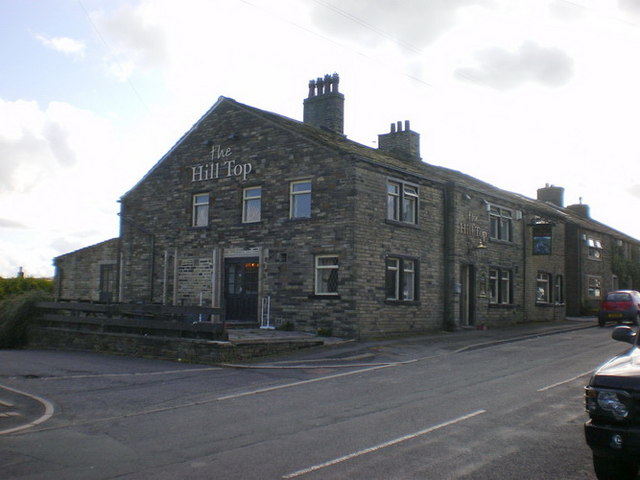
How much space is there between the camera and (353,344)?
750 inches

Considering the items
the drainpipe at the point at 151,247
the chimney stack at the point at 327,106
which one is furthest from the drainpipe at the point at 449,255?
the drainpipe at the point at 151,247

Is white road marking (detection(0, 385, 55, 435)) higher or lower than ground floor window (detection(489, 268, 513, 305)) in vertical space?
lower

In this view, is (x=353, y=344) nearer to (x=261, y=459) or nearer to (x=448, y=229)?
(x=448, y=229)

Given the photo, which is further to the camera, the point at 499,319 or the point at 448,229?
the point at 499,319

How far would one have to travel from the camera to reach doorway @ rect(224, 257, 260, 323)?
907 inches

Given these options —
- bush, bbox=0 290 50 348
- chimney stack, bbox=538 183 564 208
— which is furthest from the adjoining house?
chimney stack, bbox=538 183 564 208

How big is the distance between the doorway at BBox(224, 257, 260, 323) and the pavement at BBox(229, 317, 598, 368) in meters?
2.04

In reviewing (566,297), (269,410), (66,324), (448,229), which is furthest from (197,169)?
(566,297)

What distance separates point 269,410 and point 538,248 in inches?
904

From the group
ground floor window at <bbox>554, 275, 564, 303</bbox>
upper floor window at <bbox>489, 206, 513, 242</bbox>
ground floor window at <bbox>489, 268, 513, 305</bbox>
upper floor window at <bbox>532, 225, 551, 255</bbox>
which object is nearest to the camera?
ground floor window at <bbox>489, 268, 513, 305</bbox>

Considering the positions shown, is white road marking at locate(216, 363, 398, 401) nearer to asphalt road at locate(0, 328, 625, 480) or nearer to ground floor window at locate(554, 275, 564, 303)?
asphalt road at locate(0, 328, 625, 480)

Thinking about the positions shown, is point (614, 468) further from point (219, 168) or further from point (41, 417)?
point (219, 168)

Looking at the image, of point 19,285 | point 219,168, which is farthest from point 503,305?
point 19,285

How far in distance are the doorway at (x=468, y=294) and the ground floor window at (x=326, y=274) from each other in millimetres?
7195
